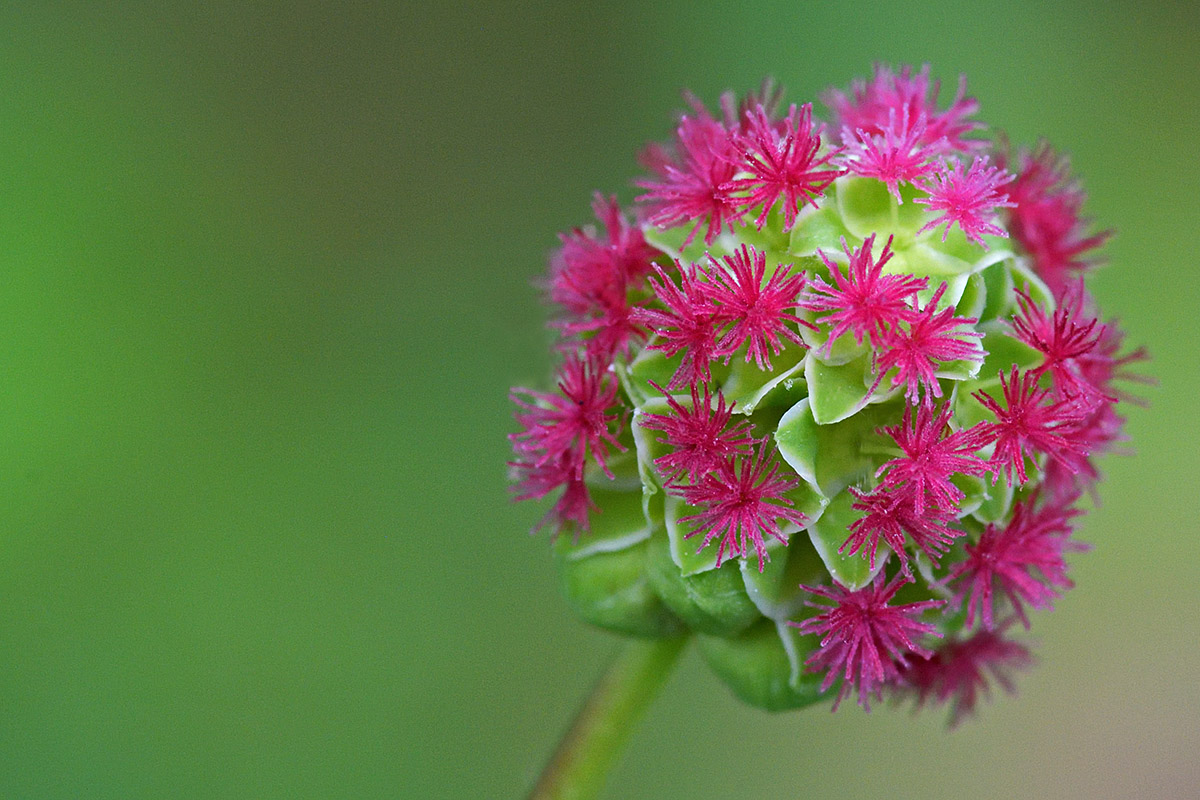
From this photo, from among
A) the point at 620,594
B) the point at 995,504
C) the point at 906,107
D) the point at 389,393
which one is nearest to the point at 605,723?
the point at 620,594

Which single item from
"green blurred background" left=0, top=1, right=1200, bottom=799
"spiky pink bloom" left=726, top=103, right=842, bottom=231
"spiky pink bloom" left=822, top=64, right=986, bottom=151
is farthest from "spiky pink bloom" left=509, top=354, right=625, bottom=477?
"green blurred background" left=0, top=1, right=1200, bottom=799

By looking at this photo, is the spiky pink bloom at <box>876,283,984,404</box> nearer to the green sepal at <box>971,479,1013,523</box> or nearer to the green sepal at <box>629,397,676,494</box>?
the green sepal at <box>971,479,1013,523</box>

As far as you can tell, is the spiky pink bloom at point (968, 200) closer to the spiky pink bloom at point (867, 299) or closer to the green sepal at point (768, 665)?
the spiky pink bloom at point (867, 299)

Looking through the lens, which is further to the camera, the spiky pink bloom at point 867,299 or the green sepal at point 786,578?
the green sepal at point 786,578

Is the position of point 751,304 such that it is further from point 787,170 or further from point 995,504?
point 995,504

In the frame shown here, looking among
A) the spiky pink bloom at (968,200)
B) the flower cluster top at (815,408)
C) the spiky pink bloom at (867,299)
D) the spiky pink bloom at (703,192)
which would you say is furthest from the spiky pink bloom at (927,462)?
the spiky pink bloom at (703,192)

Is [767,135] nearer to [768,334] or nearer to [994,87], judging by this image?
[768,334]

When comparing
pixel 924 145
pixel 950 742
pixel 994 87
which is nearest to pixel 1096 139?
pixel 994 87
